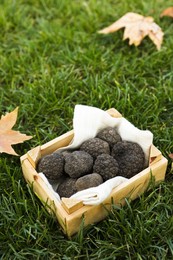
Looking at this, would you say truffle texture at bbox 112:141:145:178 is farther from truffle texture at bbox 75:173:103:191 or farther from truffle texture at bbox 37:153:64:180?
truffle texture at bbox 37:153:64:180

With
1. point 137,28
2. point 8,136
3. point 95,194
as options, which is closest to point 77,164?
point 95,194

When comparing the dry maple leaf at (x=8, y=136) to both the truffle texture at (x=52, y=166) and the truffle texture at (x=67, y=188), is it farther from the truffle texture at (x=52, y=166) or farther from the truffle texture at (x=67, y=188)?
the truffle texture at (x=67, y=188)

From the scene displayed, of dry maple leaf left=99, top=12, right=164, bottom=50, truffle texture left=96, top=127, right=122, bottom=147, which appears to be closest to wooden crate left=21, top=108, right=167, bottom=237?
truffle texture left=96, top=127, right=122, bottom=147

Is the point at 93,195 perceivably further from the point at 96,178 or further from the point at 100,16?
the point at 100,16

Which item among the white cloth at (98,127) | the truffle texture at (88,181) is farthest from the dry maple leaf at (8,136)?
the truffle texture at (88,181)

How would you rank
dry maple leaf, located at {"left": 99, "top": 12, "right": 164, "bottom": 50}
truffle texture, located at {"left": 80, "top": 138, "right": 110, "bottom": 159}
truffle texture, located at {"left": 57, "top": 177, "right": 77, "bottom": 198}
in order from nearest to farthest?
truffle texture, located at {"left": 57, "top": 177, "right": 77, "bottom": 198}
truffle texture, located at {"left": 80, "top": 138, "right": 110, "bottom": 159}
dry maple leaf, located at {"left": 99, "top": 12, "right": 164, "bottom": 50}
